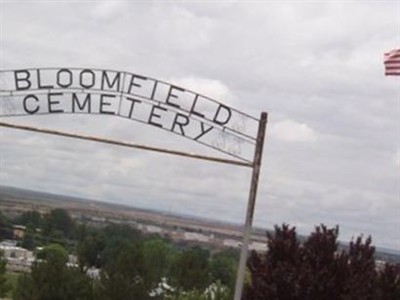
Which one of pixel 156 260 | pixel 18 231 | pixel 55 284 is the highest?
pixel 18 231

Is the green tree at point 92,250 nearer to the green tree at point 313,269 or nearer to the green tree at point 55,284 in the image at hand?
the green tree at point 55,284

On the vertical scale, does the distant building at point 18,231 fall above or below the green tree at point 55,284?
above

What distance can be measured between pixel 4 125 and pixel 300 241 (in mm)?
8078

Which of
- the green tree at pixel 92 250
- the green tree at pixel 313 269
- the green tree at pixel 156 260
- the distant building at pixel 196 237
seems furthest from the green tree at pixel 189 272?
the distant building at pixel 196 237

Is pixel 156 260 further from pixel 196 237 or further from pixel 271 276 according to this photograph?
pixel 196 237

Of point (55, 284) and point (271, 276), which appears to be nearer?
point (271, 276)

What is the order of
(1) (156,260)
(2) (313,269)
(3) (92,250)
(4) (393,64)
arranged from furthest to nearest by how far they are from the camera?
(3) (92,250)
(1) (156,260)
(2) (313,269)
(4) (393,64)

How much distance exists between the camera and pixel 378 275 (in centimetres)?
2017

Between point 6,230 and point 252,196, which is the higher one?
point 252,196

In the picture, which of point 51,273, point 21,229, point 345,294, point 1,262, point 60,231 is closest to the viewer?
point 345,294

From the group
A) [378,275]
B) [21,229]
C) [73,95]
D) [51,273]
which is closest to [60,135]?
[73,95]

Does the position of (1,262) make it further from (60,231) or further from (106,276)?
(60,231)

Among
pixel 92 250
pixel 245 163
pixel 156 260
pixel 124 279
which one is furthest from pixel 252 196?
pixel 92 250

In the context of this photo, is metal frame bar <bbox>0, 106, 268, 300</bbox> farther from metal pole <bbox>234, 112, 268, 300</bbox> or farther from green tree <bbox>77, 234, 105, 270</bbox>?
green tree <bbox>77, 234, 105, 270</bbox>
